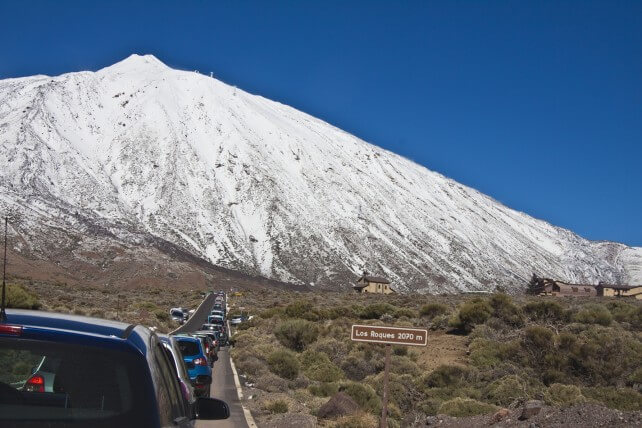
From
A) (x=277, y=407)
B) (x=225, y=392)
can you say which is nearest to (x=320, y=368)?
(x=225, y=392)

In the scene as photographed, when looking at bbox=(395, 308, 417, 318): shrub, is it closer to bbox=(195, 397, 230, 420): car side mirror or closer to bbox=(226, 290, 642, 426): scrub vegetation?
bbox=(226, 290, 642, 426): scrub vegetation

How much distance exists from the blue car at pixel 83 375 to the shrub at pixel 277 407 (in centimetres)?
1305

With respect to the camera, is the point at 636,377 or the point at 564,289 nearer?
the point at 636,377

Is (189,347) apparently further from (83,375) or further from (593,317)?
(593,317)

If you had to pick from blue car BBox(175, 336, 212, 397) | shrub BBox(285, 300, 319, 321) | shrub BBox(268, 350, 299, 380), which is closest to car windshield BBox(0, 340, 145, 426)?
blue car BBox(175, 336, 212, 397)

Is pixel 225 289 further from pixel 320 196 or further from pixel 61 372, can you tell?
pixel 61 372

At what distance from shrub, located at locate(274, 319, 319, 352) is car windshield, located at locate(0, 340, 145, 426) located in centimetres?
2706

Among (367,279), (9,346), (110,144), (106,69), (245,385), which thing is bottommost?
(245,385)

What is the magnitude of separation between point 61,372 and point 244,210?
4769 inches

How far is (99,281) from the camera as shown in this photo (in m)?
89.1

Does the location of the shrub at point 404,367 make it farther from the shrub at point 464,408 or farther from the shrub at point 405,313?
the shrub at point 405,313

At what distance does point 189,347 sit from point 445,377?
24.1 ft

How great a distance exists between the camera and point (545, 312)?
1230 inches

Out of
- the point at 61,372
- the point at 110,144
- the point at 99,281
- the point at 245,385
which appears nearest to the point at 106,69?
the point at 110,144
